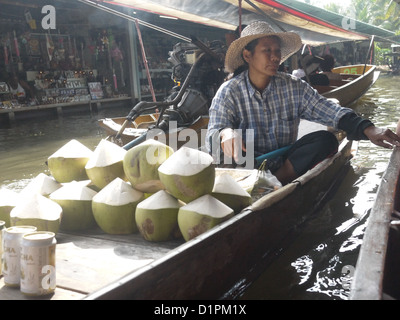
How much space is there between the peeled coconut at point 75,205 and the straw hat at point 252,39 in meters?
1.56

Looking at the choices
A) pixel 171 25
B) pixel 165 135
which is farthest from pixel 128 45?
pixel 165 135

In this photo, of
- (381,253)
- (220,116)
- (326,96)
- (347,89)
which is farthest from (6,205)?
(347,89)

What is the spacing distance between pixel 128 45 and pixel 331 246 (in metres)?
11.2

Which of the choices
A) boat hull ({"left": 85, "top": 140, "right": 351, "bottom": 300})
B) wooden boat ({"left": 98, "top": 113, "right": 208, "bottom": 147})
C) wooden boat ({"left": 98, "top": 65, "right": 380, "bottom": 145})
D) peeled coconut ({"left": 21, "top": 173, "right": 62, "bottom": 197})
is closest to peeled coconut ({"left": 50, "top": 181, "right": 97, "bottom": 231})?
peeled coconut ({"left": 21, "top": 173, "right": 62, "bottom": 197})

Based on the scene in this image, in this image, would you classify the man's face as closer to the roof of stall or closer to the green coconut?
the green coconut

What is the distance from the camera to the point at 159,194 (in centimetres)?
201

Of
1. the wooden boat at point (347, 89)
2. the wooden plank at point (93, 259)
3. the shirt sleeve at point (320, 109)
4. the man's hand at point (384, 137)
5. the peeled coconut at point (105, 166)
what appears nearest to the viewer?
the wooden plank at point (93, 259)

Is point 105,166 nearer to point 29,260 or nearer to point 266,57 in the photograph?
point 29,260

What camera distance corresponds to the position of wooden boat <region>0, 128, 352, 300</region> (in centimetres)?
142

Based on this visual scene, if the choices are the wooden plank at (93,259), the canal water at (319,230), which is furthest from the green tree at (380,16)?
the wooden plank at (93,259)

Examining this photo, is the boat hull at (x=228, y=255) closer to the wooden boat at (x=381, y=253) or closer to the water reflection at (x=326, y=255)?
the water reflection at (x=326, y=255)

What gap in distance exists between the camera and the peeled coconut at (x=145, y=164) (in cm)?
208

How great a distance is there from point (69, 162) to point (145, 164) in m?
0.53
